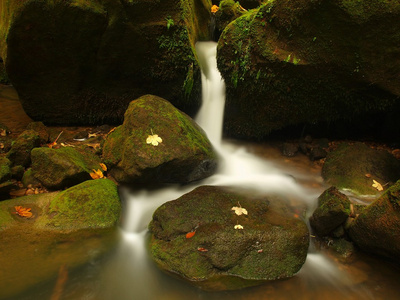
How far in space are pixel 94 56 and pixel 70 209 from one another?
11.4 ft

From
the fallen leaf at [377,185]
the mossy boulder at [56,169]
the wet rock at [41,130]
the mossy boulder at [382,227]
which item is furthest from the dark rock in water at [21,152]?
the fallen leaf at [377,185]

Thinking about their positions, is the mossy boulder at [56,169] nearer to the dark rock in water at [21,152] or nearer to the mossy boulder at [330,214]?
the dark rock in water at [21,152]

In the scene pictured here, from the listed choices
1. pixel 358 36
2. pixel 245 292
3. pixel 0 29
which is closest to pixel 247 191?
pixel 245 292

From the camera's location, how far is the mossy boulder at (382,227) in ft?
10.3

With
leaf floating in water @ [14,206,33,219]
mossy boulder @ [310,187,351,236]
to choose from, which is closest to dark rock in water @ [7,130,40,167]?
leaf floating in water @ [14,206,33,219]

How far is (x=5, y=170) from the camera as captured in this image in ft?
13.0

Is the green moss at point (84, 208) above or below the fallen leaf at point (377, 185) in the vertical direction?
below

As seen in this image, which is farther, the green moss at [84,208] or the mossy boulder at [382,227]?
the green moss at [84,208]

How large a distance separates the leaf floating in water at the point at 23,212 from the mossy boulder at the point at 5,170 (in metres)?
0.53

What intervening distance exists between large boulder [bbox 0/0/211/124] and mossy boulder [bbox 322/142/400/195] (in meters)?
3.35

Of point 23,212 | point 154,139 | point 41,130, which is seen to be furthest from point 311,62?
point 41,130

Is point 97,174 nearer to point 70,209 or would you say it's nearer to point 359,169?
point 70,209

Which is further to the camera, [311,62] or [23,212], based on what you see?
[311,62]

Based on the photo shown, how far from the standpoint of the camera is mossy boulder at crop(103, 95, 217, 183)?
4.19 m
